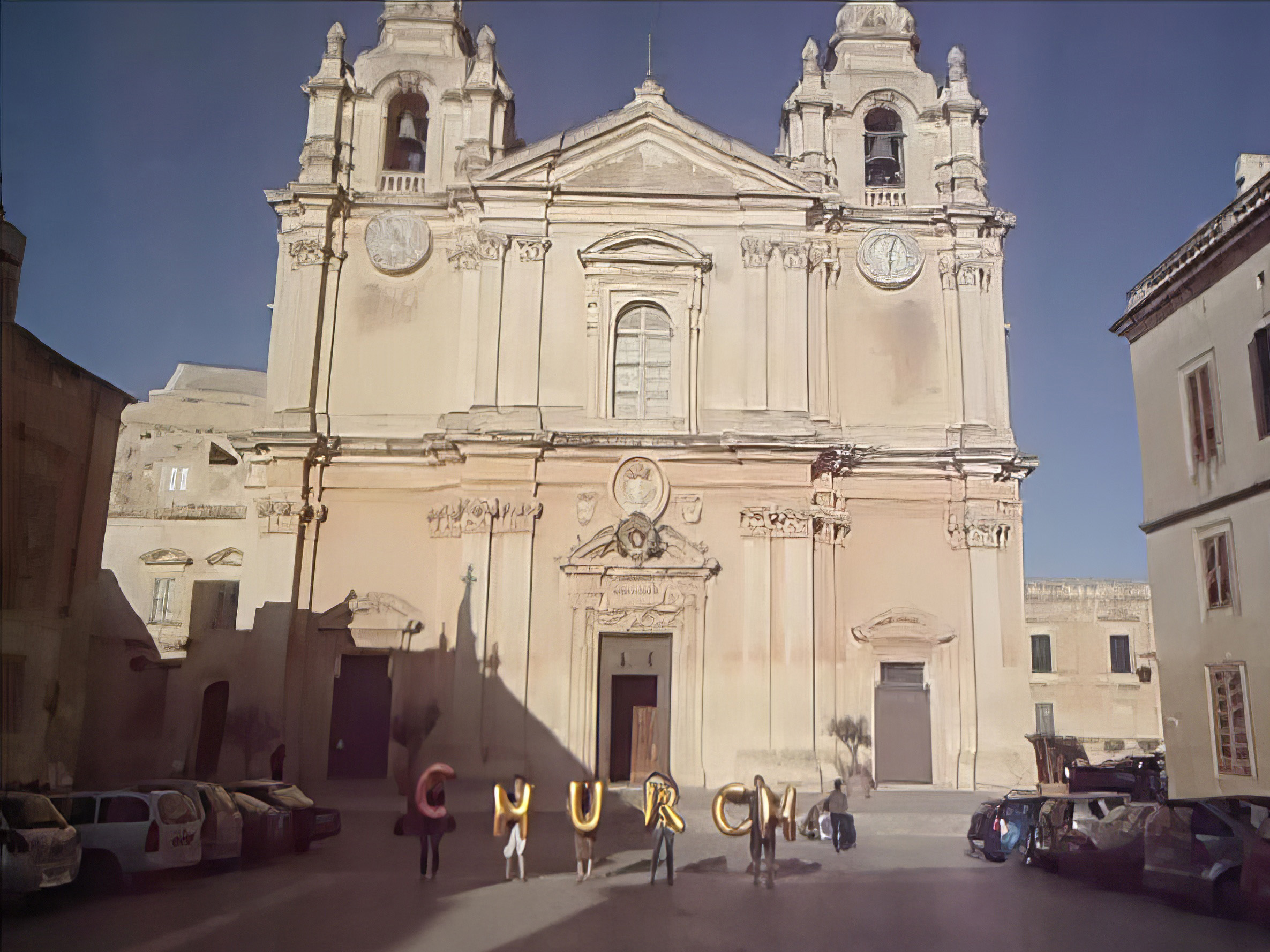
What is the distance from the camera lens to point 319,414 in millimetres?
23906

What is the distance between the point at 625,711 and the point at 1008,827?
27.7 feet

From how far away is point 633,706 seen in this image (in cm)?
2248

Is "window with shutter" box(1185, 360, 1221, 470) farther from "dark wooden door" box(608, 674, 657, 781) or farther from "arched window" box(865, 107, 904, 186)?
"dark wooden door" box(608, 674, 657, 781)

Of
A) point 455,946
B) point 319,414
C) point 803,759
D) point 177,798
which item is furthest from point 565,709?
point 455,946

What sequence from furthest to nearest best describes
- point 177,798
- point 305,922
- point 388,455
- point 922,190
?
point 922,190, point 388,455, point 177,798, point 305,922

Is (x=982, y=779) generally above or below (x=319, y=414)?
below

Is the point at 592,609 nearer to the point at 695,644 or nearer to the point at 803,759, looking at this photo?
the point at 695,644

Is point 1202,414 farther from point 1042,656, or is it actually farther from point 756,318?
point 1042,656

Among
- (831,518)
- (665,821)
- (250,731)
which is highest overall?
(831,518)

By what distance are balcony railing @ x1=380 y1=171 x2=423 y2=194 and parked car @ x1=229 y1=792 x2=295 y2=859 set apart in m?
14.5

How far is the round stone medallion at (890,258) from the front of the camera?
965 inches

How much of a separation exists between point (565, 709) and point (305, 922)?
427 inches

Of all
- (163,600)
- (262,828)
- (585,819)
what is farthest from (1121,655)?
(262,828)

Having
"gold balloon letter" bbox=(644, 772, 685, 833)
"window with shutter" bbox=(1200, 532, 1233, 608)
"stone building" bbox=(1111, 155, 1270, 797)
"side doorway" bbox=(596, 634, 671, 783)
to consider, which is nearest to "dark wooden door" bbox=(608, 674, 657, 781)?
"side doorway" bbox=(596, 634, 671, 783)
